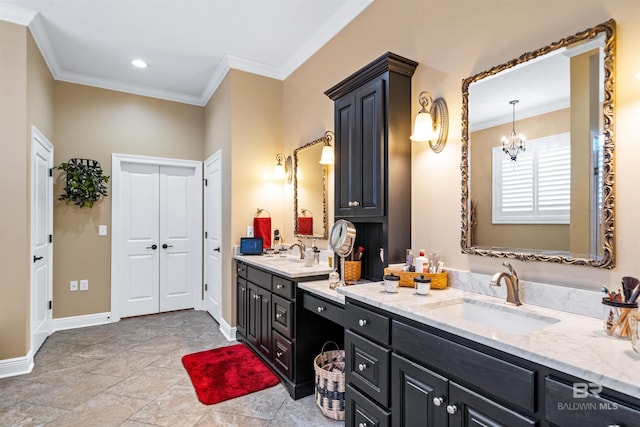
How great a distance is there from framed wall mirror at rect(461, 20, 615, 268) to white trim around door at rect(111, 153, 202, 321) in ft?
13.0

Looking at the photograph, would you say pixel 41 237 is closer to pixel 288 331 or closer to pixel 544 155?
pixel 288 331

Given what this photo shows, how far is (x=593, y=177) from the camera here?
1370 millimetres

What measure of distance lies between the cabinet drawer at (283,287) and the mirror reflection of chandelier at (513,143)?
1609 millimetres

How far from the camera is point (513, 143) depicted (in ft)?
5.47

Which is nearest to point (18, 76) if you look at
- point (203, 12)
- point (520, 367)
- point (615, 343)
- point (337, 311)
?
point (203, 12)

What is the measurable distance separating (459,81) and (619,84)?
76 cm

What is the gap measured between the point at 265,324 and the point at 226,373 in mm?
501

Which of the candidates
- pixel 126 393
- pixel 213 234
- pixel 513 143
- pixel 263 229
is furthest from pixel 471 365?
pixel 213 234

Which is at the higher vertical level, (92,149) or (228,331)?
(92,149)

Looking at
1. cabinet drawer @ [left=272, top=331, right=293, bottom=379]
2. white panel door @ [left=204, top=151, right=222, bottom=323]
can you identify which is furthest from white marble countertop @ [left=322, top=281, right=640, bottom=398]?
white panel door @ [left=204, top=151, right=222, bottom=323]

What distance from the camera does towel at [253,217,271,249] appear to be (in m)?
3.78

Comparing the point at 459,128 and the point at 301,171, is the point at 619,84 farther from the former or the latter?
the point at 301,171

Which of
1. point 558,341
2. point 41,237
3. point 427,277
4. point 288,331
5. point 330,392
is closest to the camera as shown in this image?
point 558,341

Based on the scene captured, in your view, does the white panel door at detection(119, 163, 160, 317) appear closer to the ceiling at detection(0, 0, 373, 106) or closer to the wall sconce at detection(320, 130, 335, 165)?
the ceiling at detection(0, 0, 373, 106)
